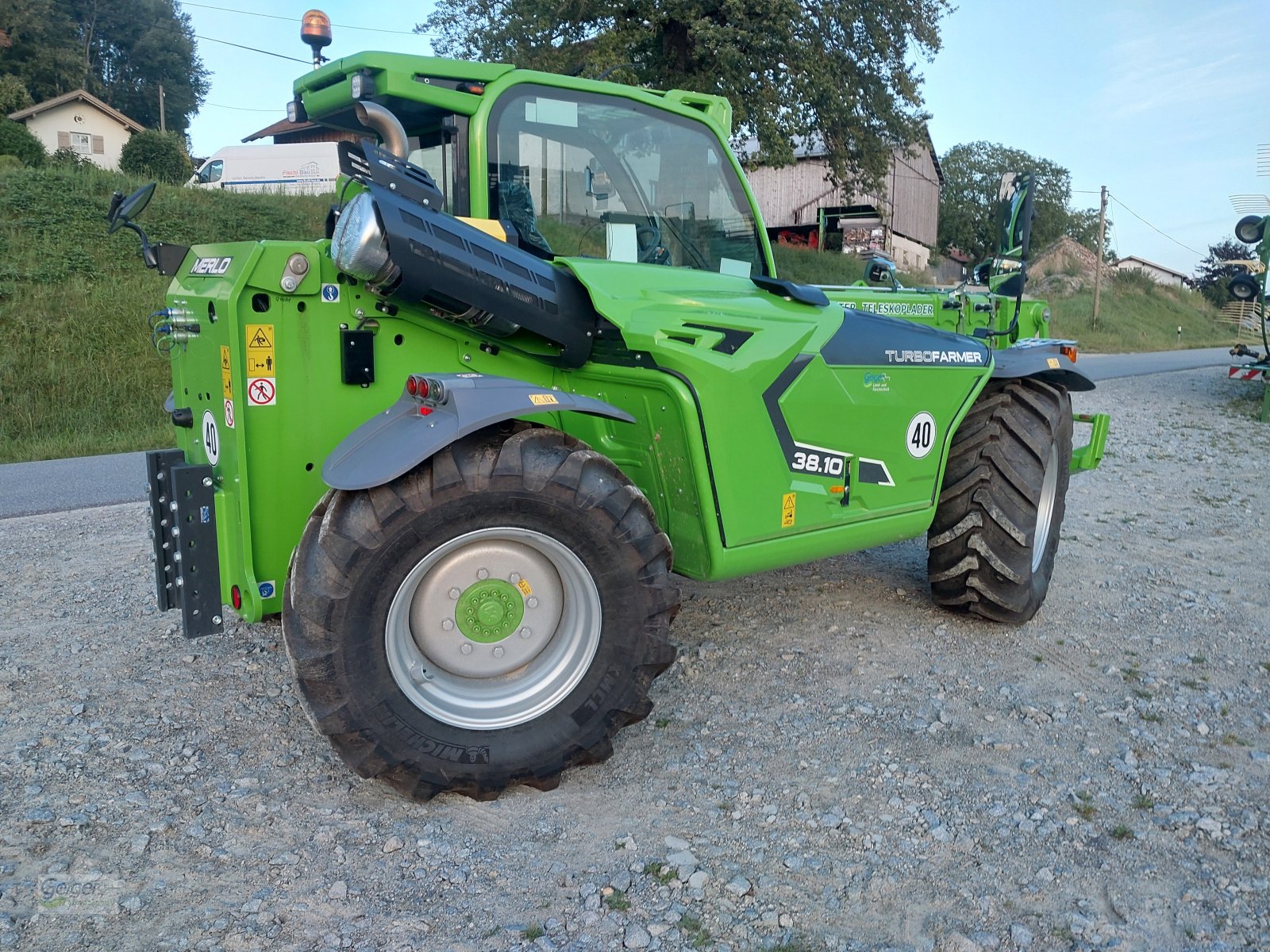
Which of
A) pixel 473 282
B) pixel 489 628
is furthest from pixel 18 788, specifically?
pixel 473 282

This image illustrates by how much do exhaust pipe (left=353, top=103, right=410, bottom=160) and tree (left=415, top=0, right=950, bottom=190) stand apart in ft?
51.9

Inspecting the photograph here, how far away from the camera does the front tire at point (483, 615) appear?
2.93 metres

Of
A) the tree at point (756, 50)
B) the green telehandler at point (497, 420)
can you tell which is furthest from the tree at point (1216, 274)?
the green telehandler at point (497, 420)

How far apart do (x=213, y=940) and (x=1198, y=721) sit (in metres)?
3.52

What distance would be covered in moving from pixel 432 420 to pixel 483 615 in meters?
0.67

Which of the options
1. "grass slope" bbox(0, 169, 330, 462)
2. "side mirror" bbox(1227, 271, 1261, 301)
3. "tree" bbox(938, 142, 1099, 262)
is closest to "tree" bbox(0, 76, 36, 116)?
"grass slope" bbox(0, 169, 330, 462)

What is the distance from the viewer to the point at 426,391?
3.12 meters

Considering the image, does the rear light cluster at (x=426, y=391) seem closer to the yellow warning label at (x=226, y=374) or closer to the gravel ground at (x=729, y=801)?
the yellow warning label at (x=226, y=374)

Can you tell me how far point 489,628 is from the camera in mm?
3285

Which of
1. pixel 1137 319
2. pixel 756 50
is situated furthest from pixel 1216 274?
pixel 756 50

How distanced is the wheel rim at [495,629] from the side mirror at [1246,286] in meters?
14.7

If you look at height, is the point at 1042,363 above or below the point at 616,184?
below

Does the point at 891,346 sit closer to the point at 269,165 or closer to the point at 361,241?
the point at 361,241

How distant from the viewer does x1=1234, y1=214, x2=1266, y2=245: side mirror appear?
48.3 ft
